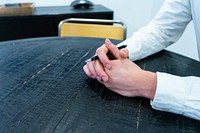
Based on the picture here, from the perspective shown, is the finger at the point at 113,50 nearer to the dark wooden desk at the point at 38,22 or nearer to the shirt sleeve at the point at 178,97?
the shirt sleeve at the point at 178,97

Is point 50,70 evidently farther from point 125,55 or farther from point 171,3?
point 171,3

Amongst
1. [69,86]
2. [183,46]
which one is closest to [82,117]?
[69,86]

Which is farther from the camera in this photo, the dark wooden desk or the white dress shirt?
the dark wooden desk

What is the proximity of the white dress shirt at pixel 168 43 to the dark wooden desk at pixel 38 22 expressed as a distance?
1125 millimetres

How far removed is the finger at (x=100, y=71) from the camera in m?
0.79

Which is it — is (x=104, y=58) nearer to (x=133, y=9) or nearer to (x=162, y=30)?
(x=162, y=30)

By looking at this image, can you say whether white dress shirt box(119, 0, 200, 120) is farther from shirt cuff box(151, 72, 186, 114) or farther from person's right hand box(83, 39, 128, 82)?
person's right hand box(83, 39, 128, 82)

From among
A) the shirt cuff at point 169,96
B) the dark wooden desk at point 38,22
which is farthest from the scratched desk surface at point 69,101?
the dark wooden desk at point 38,22

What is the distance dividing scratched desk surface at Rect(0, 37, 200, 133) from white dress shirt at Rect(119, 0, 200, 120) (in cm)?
3

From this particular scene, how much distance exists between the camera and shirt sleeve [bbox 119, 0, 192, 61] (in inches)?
41.9

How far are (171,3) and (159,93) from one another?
1.85ft

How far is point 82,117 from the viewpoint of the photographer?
67 centimetres

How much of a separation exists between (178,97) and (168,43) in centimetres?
54

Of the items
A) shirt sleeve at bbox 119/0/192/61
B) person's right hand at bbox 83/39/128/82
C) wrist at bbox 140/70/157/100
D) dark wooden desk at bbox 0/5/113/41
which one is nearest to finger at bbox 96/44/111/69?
person's right hand at bbox 83/39/128/82
